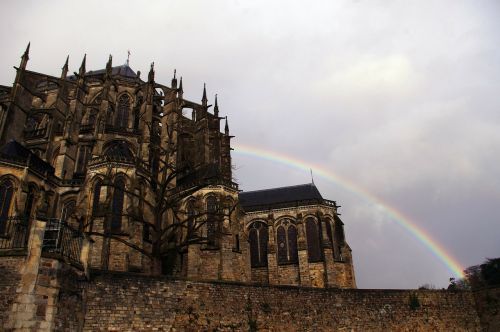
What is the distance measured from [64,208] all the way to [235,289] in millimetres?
16824

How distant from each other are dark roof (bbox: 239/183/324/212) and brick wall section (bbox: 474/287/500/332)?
16.6 meters

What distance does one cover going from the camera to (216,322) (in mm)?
13781

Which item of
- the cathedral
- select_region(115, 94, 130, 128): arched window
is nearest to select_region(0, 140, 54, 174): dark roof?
the cathedral

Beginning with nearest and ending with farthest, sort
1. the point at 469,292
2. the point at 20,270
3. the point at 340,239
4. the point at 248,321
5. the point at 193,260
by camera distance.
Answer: the point at 20,270
the point at 248,321
the point at 469,292
the point at 193,260
the point at 340,239

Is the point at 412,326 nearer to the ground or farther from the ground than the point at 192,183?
nearer to the ground

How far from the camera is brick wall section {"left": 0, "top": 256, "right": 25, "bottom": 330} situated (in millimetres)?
10156

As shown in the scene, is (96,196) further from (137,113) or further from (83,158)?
(137,113)

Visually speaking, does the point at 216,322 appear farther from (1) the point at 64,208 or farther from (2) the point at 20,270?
(1) the point at 64,208

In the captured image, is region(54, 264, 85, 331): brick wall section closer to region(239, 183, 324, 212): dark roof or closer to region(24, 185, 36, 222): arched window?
region(24, 185, 36, 222): arched window

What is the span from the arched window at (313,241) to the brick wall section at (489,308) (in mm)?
14337

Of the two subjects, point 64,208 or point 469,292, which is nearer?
point 469,292

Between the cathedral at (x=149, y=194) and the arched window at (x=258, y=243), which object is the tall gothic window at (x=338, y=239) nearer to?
the cathedral at (x=149, y=194)

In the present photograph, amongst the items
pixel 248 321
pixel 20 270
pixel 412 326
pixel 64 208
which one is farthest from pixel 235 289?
pixel 64 208

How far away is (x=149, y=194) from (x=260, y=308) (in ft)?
46.7
